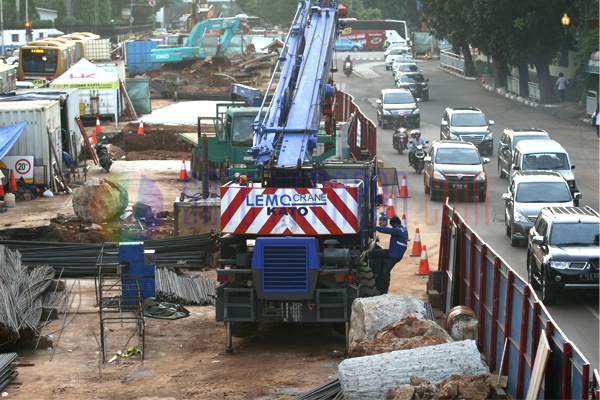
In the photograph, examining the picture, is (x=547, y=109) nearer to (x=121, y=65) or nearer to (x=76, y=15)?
(x=121, y=65)

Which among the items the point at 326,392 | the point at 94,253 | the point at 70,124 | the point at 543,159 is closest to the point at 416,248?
the point at 94,253

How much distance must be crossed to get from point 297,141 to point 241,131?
30.3 ft

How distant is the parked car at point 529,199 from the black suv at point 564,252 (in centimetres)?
339

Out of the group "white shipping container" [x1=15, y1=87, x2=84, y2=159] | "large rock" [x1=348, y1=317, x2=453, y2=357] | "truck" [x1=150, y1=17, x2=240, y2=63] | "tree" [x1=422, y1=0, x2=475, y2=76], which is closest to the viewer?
"large rock" [x1=348, y1=317, x2=453, y2=357]

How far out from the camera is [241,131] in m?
28.8

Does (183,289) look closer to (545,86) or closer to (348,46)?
(545,86)

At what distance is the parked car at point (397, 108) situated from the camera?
4941cm

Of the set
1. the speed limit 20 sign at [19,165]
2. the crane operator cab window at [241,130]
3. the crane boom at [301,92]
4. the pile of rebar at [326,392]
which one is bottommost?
the speed limit 20 sign at [19,165]

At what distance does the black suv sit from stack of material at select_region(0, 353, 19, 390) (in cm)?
929

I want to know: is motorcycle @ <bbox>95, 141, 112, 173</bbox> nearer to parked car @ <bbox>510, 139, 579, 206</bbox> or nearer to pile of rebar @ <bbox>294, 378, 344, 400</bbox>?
parked car @ <bbox>510, 139, 579, 206</bbox>

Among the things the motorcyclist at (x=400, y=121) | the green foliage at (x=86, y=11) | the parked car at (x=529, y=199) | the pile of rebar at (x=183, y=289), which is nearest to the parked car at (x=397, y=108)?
the motorcyclist at (x=400, y=121)

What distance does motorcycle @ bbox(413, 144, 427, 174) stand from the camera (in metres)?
35.9

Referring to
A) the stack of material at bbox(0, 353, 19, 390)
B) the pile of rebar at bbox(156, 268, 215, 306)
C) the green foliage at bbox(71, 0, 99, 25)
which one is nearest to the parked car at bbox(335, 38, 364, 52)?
the green foliage at bbox(71, 0, 99, 25)

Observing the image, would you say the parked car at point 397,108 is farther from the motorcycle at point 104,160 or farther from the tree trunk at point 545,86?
the motorcycle at point 104,160
